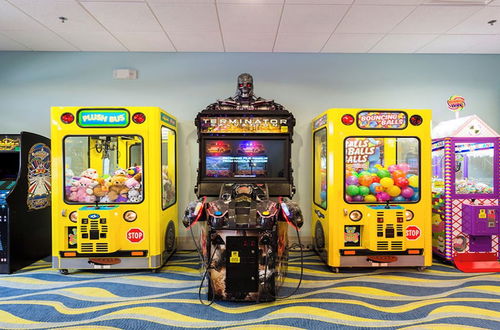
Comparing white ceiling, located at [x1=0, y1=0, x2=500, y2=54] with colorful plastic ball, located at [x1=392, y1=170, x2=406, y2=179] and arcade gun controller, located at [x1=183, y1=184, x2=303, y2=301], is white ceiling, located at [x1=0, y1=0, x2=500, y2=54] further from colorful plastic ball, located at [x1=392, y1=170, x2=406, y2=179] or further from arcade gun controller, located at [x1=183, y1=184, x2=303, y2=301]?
arcade gun controller, located at [x1=183, y1=184, x2=303, y2=301]

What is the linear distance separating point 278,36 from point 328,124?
4.51ft

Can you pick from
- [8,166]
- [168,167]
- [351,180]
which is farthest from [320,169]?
[8,166]

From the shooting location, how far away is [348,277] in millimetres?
3135

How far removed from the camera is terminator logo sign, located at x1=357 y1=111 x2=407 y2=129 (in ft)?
10.6

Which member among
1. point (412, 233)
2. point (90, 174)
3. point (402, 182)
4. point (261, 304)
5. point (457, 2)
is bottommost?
point (261, 304)

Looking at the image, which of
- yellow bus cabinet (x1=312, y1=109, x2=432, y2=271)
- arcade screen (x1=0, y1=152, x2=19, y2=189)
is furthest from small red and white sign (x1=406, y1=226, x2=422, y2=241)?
arcade screen (x1=0, y1=152, x2=19, y2=189)

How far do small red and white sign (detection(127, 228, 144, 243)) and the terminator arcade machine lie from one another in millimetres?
809

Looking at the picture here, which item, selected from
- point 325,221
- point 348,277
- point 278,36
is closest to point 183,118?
point 278,36

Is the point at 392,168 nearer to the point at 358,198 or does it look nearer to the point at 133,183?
the point at 358,198

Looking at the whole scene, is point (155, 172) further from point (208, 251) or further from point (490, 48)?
point (490, 48)

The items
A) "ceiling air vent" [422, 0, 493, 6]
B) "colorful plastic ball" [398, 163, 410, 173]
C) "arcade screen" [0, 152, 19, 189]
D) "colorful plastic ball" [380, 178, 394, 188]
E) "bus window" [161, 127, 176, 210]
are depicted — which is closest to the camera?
"ceiling air vent" [422, 0, 493, 6]

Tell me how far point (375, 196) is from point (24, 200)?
429 cm

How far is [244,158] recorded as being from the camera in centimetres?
347

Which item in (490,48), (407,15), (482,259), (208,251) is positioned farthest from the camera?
(490,48)
